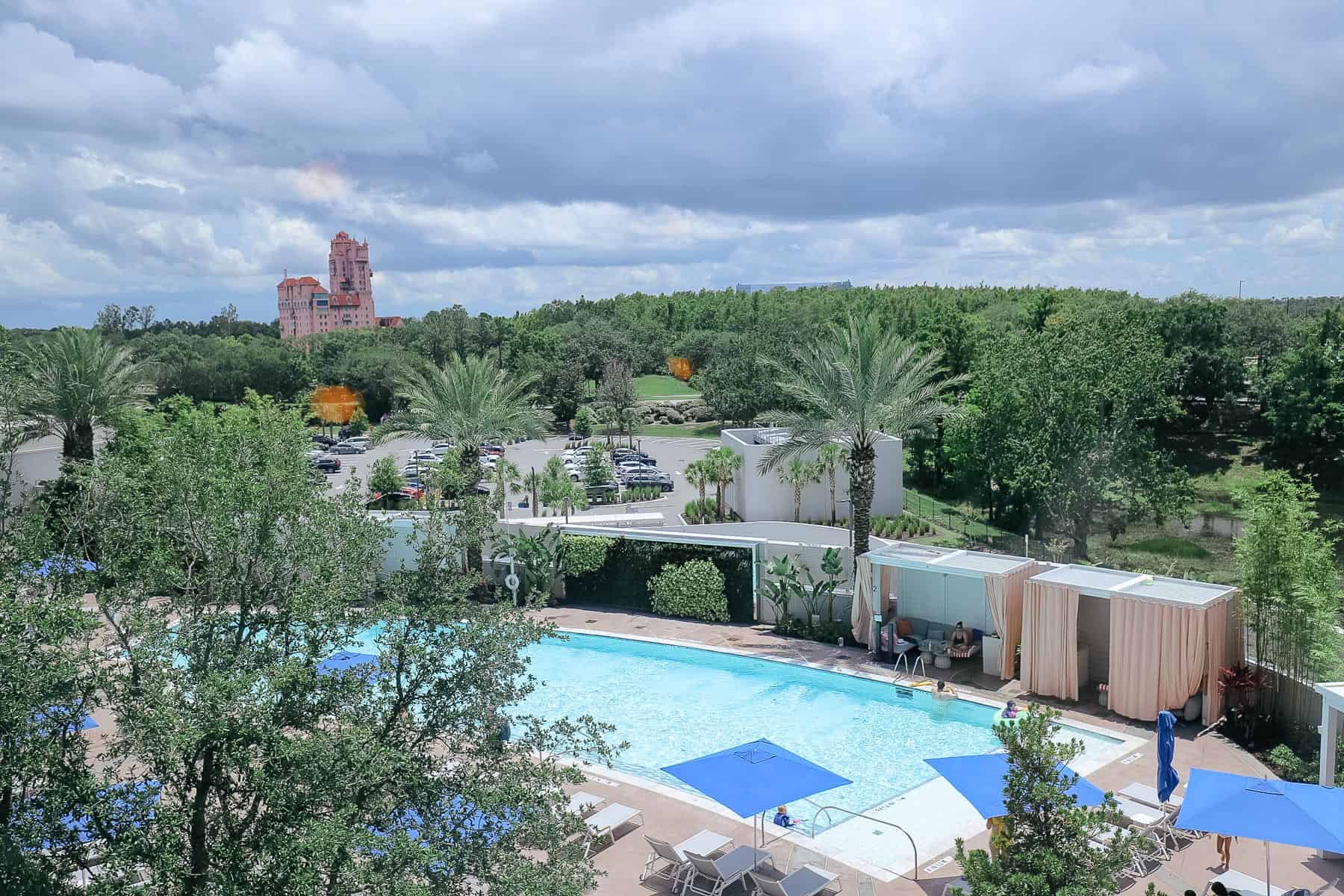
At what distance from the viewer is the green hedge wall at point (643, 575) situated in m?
24.0

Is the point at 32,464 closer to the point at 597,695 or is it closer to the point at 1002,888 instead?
the point at 597,695

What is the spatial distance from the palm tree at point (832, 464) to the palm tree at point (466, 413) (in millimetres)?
10289

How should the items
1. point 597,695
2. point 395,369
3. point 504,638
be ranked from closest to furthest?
1. point 504,638
2. point 597,695
3. point 395,369

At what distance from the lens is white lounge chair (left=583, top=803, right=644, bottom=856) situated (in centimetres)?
1280

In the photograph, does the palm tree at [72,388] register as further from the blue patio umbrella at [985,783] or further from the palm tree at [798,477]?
the blue patio umbrella at [985,783]

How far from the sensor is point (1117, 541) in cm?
3516

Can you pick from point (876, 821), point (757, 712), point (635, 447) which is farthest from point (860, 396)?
point (635, 447)

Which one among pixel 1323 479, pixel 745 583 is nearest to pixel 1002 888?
pixel 745 583

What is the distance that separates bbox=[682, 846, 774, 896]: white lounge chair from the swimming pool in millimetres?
2399

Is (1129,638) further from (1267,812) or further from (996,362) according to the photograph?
(996,362)

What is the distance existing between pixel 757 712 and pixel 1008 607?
17.3ft

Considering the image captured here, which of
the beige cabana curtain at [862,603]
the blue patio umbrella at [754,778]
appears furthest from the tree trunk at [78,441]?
the blue patio umbrella at [754,778]

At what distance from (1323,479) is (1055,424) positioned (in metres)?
20.5

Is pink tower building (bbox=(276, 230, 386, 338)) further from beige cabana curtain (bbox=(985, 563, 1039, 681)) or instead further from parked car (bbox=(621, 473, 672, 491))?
beige cabana curtain (bbox=(985, 563, 1039, 681))
